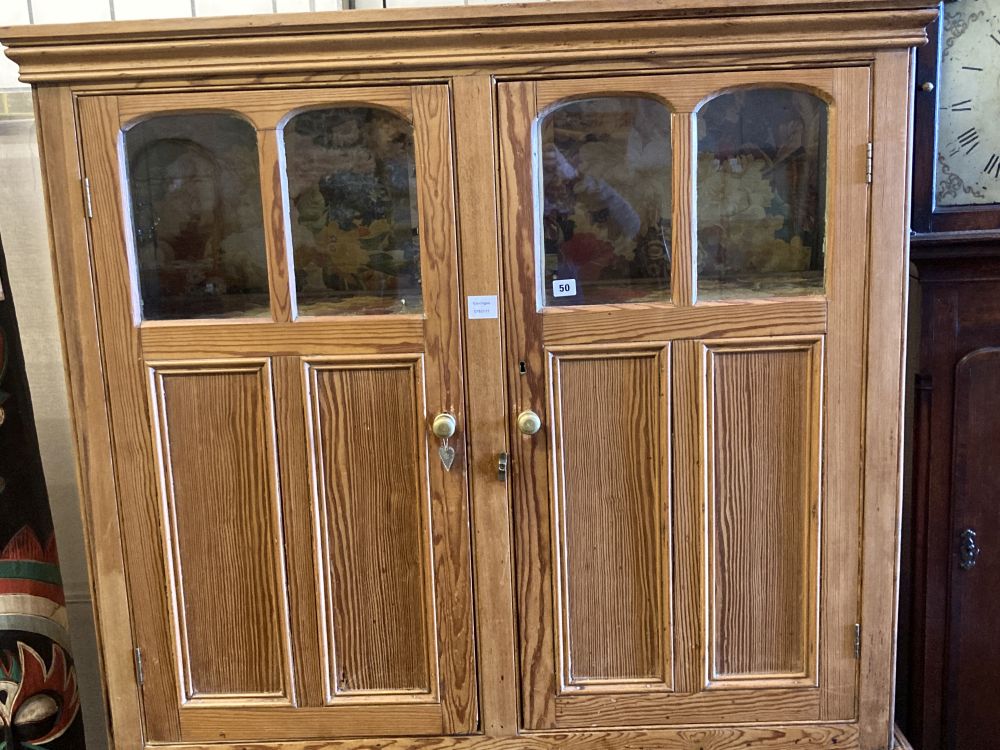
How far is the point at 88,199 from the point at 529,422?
79 cm

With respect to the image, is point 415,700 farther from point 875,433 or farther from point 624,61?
point 624,61

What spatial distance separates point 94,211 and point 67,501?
3.08 feet

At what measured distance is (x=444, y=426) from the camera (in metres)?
1.39

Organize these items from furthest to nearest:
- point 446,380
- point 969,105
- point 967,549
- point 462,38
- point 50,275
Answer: point 50,275 → point 967,549 → point 969,105 → point 446,380 → point 462,38

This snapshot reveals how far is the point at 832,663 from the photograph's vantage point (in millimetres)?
1464

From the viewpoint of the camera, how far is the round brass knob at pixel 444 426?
4.57 feet

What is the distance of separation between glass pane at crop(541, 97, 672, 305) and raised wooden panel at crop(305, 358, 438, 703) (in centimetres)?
31

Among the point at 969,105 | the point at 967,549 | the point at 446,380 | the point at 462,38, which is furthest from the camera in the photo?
the point at 967,549

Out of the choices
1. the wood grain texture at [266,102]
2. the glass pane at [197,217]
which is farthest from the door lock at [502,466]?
the wood grain texture at [266,102]

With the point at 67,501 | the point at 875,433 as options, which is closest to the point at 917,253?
the point at 875,433

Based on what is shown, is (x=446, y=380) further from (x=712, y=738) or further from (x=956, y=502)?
(x=956, y=502)

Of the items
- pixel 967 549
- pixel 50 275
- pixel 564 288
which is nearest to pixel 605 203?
pixel 564 288

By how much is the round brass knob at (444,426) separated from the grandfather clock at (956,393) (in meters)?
0.94

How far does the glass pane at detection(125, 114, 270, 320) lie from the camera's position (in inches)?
54.9
